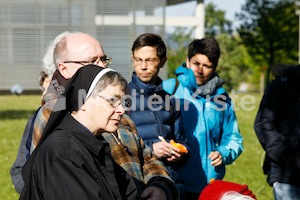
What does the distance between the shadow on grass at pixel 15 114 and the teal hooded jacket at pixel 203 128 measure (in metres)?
12.5

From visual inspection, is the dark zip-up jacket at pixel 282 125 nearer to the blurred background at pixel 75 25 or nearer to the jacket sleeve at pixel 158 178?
the jacket sleeve at pixel 158 178

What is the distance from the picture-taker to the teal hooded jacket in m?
4.03

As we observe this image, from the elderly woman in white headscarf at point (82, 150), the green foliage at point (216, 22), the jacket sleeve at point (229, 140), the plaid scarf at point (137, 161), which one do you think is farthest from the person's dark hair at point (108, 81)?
the green foliage at point (216, 22)

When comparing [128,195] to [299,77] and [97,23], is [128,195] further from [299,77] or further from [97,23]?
[97,23]

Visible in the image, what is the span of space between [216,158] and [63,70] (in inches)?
68.5

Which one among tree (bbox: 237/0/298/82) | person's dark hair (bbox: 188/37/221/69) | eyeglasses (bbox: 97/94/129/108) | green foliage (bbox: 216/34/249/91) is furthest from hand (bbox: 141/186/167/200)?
green foliage (bbox: 216/34/249/91)

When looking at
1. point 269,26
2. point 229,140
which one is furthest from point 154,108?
point 269,26

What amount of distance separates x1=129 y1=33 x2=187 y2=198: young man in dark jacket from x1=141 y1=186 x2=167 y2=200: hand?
2.56ft

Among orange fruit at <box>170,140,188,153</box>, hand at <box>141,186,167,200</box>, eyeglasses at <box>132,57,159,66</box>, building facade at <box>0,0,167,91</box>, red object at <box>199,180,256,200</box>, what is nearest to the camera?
red object at <box>199,180,256,200</box>

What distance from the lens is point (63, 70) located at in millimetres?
3043

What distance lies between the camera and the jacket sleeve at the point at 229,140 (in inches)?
161

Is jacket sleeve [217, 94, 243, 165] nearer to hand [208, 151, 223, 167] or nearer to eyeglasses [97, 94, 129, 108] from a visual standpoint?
hand [208, 151, 223, 167]

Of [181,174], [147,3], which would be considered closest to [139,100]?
[181,174]

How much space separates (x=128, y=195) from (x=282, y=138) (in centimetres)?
224
